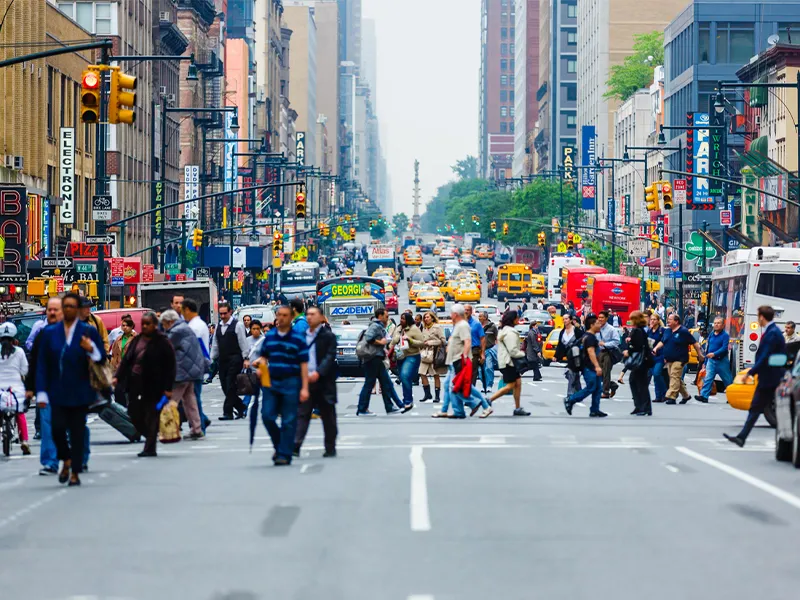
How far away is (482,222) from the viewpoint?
194m

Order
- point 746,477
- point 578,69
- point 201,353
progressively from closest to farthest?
point 746,477 < point 201,353 < point 578,69

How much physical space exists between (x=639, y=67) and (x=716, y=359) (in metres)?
102

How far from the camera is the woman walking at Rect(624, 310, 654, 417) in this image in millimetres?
27516

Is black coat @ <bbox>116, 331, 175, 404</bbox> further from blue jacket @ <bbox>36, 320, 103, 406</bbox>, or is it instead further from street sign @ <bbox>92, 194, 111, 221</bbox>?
street sign @ <bbox>92, 194, 111, 221</bbox>

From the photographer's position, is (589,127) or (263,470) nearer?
(263,470)

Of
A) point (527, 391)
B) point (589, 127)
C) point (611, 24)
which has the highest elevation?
point (611, 24)

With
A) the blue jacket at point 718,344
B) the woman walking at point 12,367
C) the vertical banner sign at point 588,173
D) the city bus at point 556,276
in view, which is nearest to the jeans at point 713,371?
the blue jacket at point 718,344

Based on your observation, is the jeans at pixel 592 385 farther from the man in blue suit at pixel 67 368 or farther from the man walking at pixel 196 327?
the man in blue suit at pixel 67 368

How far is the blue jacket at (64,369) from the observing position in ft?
50.2

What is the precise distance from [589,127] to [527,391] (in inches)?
3954

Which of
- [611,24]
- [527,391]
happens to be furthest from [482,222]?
[527,391]

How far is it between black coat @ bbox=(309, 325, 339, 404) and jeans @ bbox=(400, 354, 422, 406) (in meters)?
10.4

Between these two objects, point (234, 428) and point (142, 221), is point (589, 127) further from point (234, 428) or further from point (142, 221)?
point (234, 428)

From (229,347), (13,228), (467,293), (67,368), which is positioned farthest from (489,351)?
(467,293)
